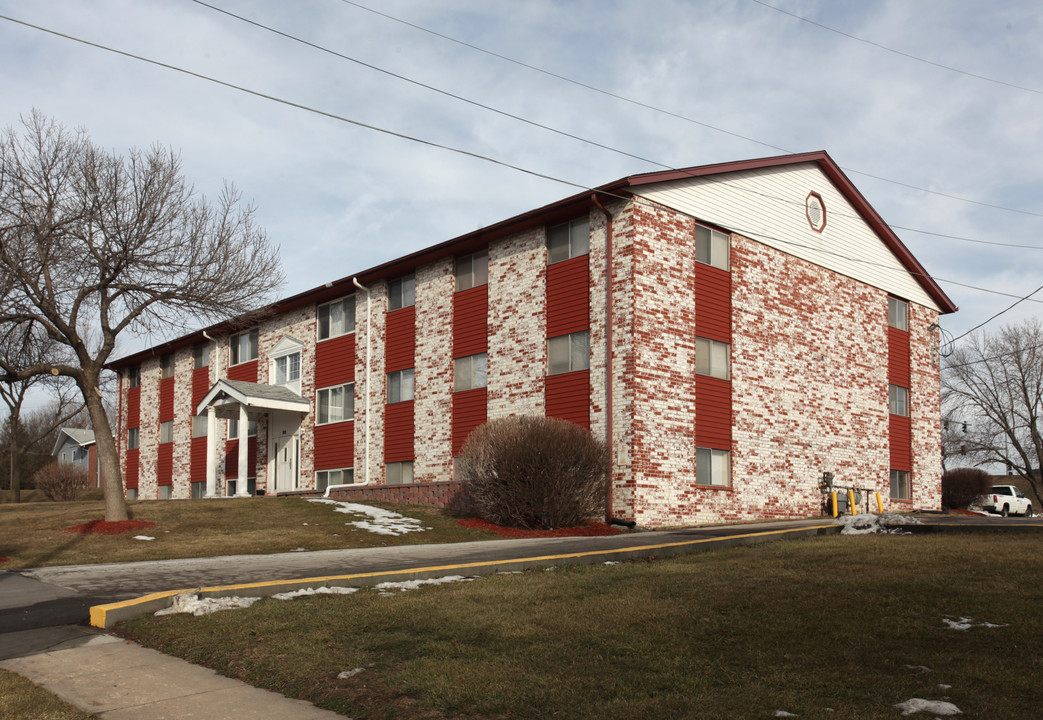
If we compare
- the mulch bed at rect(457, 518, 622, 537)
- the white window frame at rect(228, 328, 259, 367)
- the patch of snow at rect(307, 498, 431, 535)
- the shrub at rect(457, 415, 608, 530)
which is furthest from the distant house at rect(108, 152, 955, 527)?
the patch of snow at rect(307, 498, 431, 535)

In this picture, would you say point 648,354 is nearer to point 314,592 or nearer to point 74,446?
point 314,592

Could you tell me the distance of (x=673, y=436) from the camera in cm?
2023

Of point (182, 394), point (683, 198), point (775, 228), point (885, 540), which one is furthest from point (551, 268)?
point (182, 394)

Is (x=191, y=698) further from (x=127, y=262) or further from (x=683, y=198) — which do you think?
(x=683, y=198)

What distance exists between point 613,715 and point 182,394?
1432 inches

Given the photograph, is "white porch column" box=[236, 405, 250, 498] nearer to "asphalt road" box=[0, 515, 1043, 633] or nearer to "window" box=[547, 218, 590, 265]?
"window" box=[547, 218, 590, 265]

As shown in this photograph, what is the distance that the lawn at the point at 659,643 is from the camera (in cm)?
516

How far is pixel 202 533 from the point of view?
56.6 ft

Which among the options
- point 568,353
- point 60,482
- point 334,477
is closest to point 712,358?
point 568,353

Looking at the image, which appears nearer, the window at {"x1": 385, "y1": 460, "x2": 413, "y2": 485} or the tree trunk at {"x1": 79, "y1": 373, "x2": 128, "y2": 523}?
the tree trunk at {"x1": 79, "y1": 373, "x2": 128, "y2": 523}

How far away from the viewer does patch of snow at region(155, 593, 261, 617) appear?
814 centimetres

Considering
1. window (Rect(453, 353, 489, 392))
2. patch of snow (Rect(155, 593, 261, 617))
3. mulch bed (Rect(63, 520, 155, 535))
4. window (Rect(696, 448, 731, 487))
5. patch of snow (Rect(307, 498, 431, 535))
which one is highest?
window (Rect(453, 353, 489, 392))

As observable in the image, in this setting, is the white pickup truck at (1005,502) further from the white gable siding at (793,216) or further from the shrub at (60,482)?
the shrub at (60,482)

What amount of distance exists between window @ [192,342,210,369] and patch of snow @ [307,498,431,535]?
1704 centimetres
